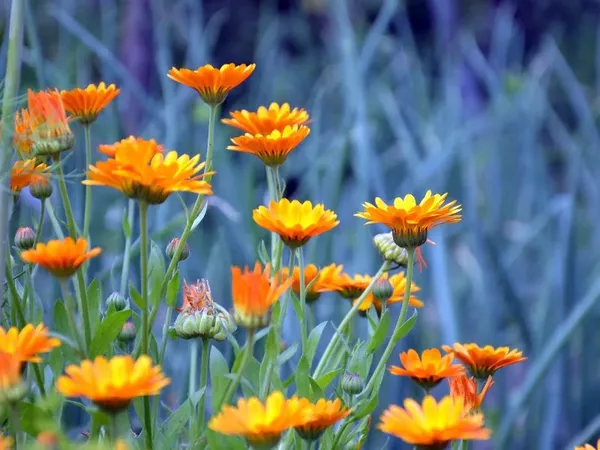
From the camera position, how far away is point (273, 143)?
54 centimetres

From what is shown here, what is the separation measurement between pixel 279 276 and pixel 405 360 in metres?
0.09

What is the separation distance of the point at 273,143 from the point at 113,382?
0.20 meters

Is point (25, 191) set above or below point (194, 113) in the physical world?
below

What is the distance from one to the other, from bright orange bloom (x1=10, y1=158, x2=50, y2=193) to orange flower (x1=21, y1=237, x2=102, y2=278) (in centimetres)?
7

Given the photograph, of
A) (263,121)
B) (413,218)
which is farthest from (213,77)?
(413,218)

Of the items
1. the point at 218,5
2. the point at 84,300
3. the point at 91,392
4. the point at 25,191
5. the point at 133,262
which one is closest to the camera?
the point at 91,392

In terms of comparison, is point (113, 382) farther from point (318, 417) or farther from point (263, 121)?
point (263, 121)

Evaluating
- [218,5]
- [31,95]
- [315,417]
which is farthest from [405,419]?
[218,5]

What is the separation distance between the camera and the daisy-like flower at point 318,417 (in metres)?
0.43

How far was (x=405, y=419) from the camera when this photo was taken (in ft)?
1.36

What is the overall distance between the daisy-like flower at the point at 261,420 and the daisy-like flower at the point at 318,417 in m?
0.02

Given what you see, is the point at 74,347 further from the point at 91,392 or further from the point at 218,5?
the point at 218,5

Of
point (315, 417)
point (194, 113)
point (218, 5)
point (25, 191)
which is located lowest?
point (315, 417)

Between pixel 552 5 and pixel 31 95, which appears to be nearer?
pixel 31 95
